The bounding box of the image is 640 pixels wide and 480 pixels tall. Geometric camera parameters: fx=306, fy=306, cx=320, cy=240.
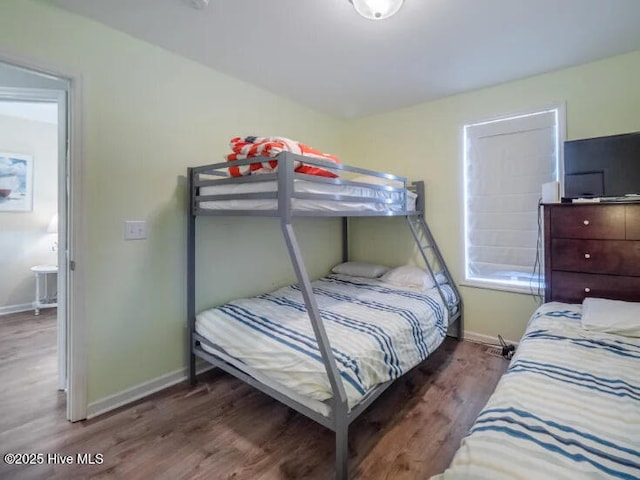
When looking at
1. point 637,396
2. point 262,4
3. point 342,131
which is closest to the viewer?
point 637,396

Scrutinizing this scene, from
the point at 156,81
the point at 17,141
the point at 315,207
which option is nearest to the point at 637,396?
the point at 315,207

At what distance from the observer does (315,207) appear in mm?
1686

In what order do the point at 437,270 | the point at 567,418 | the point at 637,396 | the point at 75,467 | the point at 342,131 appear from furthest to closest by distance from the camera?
the point at 342,131
the point at 437,270
the point at 75,467
the point at 637,396
the point at 567,418

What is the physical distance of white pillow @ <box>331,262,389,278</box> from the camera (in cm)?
315

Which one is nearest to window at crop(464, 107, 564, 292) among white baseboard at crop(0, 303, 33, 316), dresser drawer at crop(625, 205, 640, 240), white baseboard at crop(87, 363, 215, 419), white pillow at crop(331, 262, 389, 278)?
dresser drawer at crop(625, 205, 640, 240)

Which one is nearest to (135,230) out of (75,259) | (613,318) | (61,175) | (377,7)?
(75,259)

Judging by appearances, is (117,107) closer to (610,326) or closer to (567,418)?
(567,418)

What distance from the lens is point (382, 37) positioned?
1.96m

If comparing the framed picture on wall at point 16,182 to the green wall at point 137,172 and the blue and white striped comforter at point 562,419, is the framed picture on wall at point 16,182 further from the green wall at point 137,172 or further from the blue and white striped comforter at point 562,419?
the blue and white striped comforter at point 562,419

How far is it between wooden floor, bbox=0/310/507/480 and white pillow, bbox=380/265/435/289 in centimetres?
74

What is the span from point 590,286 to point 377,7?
2114 mm

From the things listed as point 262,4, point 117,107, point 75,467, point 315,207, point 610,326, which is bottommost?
point 75,467

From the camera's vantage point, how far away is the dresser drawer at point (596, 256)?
1849 mm

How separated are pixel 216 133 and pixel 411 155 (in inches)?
76.3
